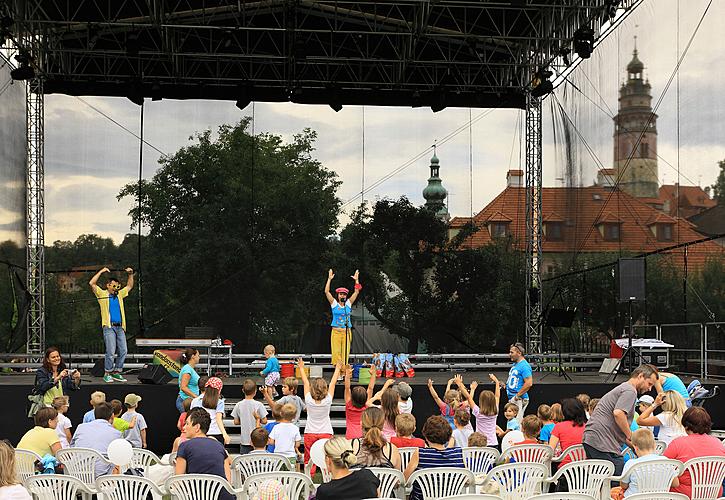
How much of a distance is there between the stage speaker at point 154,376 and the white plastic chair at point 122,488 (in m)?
7.28

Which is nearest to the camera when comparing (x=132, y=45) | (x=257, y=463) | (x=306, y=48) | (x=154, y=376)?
(x=257, y=463)

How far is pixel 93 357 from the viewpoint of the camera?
1496cm

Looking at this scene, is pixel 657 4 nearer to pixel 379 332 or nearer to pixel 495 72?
pixel 495 72

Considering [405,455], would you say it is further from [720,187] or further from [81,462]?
[720,187]

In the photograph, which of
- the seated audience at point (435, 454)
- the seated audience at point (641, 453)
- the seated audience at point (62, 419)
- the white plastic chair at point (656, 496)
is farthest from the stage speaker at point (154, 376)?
the white plastic chair at point (656, 496)

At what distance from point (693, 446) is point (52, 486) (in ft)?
11.7

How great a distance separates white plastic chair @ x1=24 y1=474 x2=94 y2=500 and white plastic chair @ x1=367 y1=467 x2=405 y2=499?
1560 millimetres

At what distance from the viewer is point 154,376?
1223 centimetres

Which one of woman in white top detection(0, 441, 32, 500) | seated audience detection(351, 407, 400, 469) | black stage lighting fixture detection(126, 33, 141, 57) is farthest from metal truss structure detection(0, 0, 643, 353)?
woman in white top detection(0, 441, 32, 500)

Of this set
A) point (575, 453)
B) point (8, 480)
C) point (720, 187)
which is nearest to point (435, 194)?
point (720, 187)

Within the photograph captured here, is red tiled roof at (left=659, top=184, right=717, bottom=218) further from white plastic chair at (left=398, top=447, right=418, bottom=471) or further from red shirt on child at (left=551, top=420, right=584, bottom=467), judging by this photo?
white plastic chair at (left=398, top=447, right=418, bottom=471)

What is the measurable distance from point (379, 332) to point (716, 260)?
285 inches

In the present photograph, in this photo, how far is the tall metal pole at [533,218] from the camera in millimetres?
17078

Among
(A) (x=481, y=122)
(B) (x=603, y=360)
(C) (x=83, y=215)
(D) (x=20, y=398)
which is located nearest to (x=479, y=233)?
(A) (x=481, y=122)
